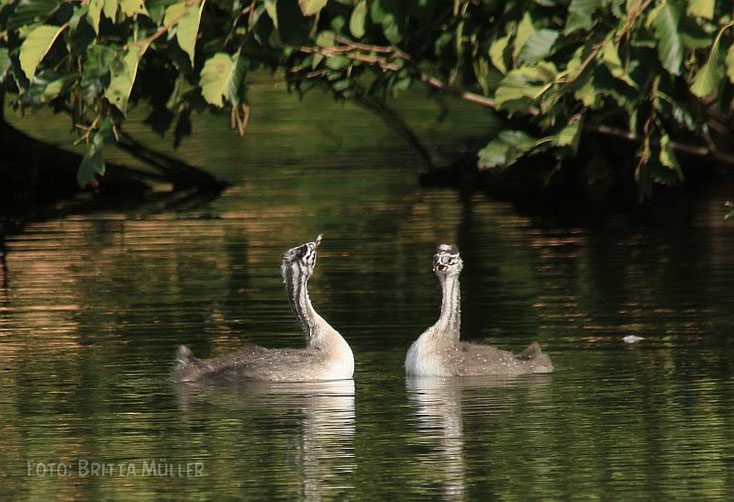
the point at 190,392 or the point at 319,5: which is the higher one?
the point at 319,5

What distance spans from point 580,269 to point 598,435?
11.1 metres

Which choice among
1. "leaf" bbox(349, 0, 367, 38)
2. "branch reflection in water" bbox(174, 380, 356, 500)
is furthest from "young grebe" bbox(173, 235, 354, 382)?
"leaf" bbox(349, 0, 367, 38)

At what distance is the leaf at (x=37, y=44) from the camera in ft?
48.2

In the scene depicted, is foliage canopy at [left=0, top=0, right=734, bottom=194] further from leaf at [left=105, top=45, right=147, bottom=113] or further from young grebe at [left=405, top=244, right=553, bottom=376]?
young grebe at [left=405, top=244, right=553, bottom=376]

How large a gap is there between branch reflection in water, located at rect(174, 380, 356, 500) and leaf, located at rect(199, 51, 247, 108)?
2.31 m

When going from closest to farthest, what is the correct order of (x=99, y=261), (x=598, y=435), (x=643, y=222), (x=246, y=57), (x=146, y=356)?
(x=598, y=435) → (x=246, y=57) → (x=146, y=356) → (x=99, y=261) → (x=643, y=222)

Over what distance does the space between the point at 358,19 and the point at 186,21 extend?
1.94m

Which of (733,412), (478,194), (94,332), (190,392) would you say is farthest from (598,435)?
(478,194)

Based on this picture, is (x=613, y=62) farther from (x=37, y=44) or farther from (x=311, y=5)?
(x=37, y=44)

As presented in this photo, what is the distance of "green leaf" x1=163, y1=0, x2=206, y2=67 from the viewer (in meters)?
14.5

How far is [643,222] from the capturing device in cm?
3170

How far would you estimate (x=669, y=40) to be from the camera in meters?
13.5

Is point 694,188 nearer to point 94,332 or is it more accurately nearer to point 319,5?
point 94,332

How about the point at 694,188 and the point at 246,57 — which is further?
the point at 694,188
